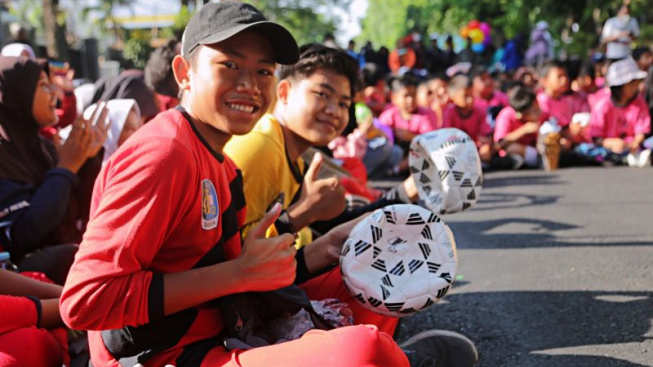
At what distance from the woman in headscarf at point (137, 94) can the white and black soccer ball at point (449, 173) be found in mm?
1870

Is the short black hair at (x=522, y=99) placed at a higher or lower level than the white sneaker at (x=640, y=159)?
higher

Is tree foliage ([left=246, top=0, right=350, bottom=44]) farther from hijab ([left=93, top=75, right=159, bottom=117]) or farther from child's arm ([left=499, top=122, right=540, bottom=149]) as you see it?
hijab ([left=93, top=75, right=159, bottom=117])

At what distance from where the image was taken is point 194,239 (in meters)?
1.75

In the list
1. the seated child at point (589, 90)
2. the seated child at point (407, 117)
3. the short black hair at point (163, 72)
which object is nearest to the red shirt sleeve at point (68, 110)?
the short black hair at point (163, 72)

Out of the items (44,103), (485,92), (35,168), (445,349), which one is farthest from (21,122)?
(485,92)

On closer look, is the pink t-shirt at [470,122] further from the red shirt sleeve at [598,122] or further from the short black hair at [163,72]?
the short black hair at [163,72]

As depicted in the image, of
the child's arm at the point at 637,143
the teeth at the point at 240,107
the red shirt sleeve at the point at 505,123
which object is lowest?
the child's arm at the point at 637,143

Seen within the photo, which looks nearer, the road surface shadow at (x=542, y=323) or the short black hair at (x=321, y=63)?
the road surface shadow at (x=542, y=323)

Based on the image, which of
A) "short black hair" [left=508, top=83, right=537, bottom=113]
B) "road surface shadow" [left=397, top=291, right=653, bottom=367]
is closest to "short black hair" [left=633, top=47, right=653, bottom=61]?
"short black hair" [left=508, top=83, right=537, bottom=113]

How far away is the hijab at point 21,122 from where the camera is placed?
3025 millimetres

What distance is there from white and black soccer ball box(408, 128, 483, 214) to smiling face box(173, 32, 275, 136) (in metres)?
1.22

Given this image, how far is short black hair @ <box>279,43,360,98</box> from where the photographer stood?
2.89 m

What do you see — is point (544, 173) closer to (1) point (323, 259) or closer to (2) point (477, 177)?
(2) point (477, 177)

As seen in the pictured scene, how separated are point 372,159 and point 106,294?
603 centimetres
